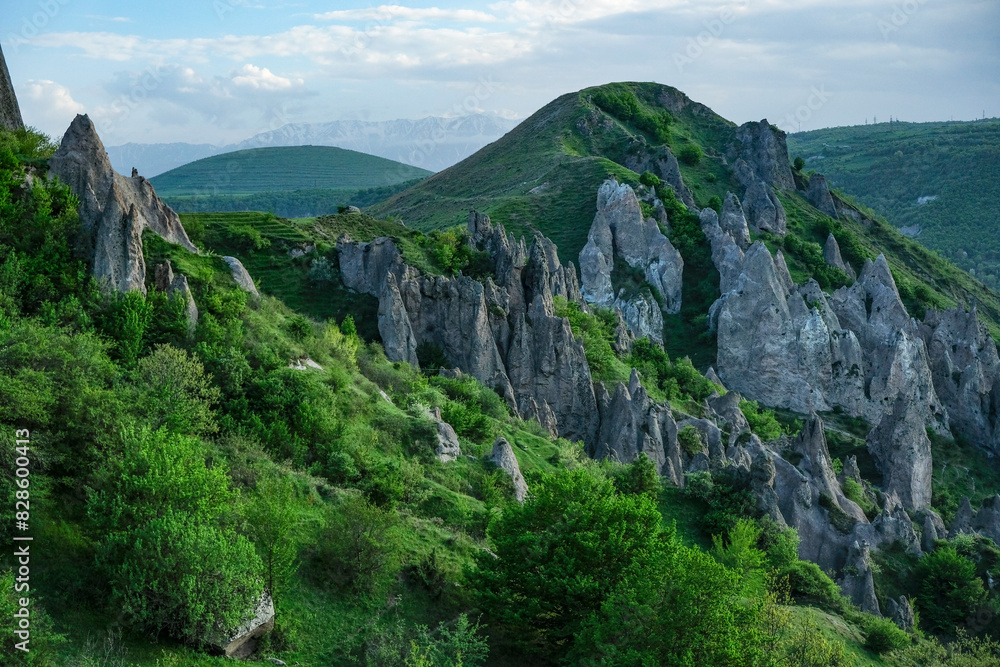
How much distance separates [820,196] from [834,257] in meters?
24.3

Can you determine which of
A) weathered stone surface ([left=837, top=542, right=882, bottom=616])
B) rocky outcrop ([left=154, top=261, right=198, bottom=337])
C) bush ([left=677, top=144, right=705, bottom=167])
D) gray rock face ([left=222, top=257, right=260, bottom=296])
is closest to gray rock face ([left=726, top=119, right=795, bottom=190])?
bush ([left=677, top=144, right=705, bottom=167])

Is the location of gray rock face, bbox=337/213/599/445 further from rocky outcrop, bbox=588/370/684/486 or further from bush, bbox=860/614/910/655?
bush, bbox=860/614/910/655

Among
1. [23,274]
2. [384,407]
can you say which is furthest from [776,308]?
[23,274]

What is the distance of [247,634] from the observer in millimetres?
18719

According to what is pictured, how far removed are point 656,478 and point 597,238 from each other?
46.3 metres

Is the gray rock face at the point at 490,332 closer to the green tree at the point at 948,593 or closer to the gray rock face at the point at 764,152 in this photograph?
the green tree at the point at 948,593

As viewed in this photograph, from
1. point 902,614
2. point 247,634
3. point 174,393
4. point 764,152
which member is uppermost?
point 764,152

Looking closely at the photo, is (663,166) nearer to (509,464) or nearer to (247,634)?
(509,464)

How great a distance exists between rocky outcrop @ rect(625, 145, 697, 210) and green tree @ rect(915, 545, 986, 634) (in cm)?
5943

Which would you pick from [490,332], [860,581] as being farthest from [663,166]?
[860,581]

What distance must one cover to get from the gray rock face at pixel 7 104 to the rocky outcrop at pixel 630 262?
4892 cm

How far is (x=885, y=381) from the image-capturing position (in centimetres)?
7025

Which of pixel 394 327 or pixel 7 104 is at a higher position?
pixel 7 104

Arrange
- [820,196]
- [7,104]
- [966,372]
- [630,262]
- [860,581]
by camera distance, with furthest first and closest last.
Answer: [820,196] → [630,262] → [966,372] → [7,104] → [860,581]
